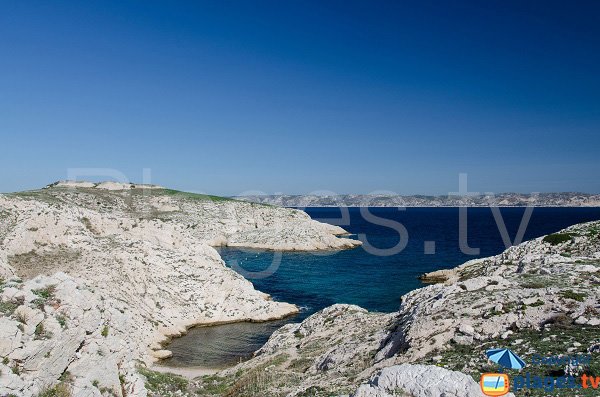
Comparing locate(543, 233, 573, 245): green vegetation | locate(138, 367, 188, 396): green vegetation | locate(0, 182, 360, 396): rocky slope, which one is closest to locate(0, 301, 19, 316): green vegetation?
locate(0, 182, 360, 396): rocky slope

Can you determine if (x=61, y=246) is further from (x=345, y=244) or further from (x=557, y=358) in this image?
(x=345, y=244)

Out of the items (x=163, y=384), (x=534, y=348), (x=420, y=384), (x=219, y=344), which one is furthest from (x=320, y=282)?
(x=420, y=384)

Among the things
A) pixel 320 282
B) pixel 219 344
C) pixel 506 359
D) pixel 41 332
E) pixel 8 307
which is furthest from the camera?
pixel 320 282

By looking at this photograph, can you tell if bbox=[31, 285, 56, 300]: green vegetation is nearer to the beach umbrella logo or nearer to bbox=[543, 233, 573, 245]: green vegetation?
the beach umbrella logo

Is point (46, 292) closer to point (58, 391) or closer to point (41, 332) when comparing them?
point (41, 332)

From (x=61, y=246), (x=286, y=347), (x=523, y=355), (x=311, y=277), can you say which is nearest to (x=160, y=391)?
(x=286, y=347)

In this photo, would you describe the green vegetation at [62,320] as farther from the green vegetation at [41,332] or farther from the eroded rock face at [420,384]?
the eroded rock face at [420,384]
